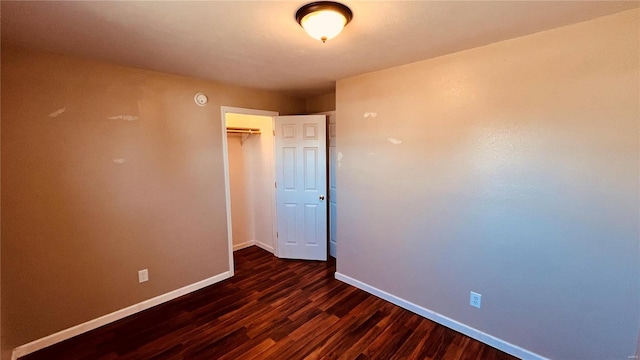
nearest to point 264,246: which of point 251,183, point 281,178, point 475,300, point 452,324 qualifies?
point 251,183

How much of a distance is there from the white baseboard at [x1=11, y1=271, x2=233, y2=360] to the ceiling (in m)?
2.22

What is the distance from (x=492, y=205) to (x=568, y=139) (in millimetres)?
619

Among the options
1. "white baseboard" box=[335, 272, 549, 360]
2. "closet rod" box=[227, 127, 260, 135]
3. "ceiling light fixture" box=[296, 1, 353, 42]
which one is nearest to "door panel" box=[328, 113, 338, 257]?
"white baseboard" box=[335, 272, 549, 360]

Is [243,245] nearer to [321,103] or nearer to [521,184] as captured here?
[321,103]

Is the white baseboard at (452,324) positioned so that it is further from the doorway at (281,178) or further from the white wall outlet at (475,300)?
the doorway at (281,178)

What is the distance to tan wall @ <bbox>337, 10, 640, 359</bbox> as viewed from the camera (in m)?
1.55

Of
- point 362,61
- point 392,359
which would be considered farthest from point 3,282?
point 362,61

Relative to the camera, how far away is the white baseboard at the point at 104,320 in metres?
2.01

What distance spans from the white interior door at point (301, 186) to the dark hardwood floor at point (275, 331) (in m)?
0.77

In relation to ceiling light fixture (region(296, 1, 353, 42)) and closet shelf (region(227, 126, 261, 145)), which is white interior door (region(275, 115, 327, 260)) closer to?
closet shelf (region(227, 126, 261, 145))

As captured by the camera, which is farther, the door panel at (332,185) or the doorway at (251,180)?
the doorway at (251,180)

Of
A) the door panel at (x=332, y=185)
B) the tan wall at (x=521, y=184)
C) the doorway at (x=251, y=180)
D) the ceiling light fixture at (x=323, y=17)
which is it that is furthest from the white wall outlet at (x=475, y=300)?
the doorway at (x=251, y=180)

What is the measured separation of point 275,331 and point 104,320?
1544 mm

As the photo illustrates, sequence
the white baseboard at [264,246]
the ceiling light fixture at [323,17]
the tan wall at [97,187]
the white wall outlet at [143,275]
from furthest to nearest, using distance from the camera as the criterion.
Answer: the white baseboard at [264,246]
the white wall outlet at [143,275]
the tan wall at [97,187]
the ceiling light fixture at [323,17]
